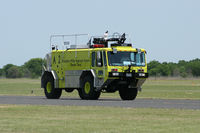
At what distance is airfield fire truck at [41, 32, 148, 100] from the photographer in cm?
3847

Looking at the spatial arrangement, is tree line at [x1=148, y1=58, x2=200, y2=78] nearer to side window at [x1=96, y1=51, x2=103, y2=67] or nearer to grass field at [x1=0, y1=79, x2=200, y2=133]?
side window at [x1=96, y1=51, x2=103, y2=67]

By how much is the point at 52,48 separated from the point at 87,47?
3.78 metres

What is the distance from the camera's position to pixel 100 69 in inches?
1523

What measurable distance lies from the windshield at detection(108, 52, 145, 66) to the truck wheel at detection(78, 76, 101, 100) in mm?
1835

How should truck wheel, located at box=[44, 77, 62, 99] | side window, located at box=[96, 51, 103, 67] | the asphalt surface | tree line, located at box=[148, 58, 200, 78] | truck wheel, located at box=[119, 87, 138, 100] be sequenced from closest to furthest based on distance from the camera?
1. the asphalt surface
2. side window, located at box=[96, 51, 103, 67]
3. truck wheel, located at box=[119, 87, 138, 100]
4. truck wheel, located at box=[44, 77, 62, 99]
5. tree line, located at box=[148, 58, 200, 78]

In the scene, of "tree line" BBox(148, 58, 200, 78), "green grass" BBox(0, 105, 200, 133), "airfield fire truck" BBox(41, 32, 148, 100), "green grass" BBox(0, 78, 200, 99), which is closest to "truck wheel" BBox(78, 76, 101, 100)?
"airfield fire truck" BBox(41, 32, 148, 100)

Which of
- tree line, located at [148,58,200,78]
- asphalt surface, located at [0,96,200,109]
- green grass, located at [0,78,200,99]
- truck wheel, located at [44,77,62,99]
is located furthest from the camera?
tree line, located at [148,58,200,78]

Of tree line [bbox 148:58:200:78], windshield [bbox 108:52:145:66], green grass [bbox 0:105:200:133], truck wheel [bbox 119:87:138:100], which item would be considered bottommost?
green grass [bbox 0:105:200:133]

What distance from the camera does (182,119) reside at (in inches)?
925

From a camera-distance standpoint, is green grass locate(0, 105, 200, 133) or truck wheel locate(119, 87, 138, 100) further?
truck wheel locate(119, 87, 138, 100)

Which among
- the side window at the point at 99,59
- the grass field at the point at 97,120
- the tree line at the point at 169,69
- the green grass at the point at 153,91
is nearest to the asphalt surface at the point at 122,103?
the side window at the point at 99,59

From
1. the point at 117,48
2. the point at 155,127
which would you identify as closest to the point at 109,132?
the point at 155,127

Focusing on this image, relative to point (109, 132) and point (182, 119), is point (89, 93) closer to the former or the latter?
point (182, 119)

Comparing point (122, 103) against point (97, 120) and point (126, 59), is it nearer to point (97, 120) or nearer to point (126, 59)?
point (126, 59)
